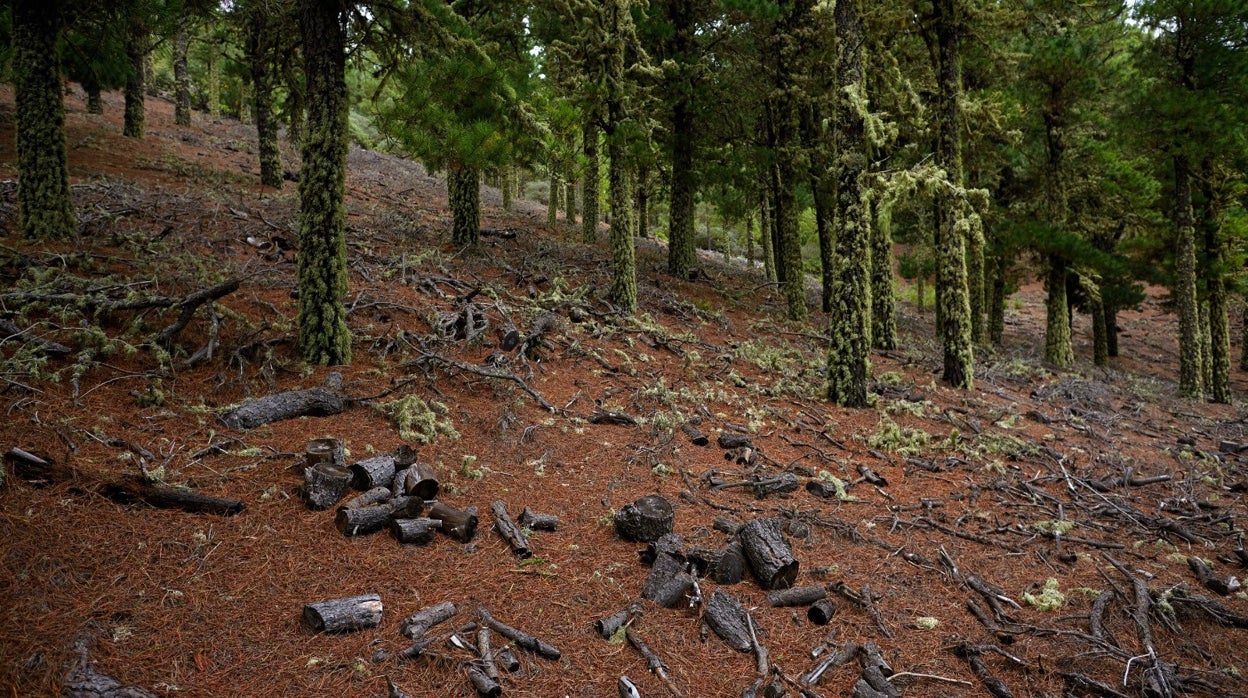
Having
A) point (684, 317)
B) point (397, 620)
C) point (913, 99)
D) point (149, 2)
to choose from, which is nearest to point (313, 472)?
point (397, 620)

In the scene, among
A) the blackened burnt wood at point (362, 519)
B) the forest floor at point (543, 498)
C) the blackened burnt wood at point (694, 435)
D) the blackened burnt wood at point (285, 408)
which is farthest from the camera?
the blackened burnt wood at point (694, 435)

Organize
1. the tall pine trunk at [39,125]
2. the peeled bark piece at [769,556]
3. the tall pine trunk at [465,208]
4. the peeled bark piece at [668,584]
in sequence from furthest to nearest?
1. the tall pine trunk at [465,208]
2. the tall pine trunk at [39,125]
3. the peeled bark piece at [769,556]
4. the peeled bark piece at [668,584]

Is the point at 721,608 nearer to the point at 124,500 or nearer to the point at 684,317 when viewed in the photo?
the point at 124,500

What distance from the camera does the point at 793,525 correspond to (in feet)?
18.7

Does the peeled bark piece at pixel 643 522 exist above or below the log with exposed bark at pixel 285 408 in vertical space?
below

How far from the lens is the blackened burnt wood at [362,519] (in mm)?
4496

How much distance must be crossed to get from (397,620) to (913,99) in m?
12.7

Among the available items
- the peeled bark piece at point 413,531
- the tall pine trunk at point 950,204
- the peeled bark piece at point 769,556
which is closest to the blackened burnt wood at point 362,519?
the peeled bark piece at point 413,531

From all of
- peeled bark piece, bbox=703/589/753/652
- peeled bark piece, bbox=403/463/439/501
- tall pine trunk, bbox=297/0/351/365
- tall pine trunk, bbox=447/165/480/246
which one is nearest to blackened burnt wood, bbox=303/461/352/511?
peeled bark piece, bbox=403/463/439/501

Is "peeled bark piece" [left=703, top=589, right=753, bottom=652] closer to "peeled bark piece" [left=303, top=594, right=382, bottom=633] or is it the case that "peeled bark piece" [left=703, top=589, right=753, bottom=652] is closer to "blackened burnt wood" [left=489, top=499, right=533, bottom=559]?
"blackened burnt wood" [left=489, top=499, right=533, bottom=559]

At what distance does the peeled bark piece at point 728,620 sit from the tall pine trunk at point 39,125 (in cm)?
1106

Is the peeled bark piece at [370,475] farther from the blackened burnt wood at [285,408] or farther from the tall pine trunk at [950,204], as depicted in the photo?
the tall pine trunk at [950,204]

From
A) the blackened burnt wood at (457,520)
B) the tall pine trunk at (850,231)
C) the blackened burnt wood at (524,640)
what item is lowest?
the blackened burnt wood at (524,640)

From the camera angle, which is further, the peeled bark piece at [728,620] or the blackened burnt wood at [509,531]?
the blackened burnt wood at [509,531]
